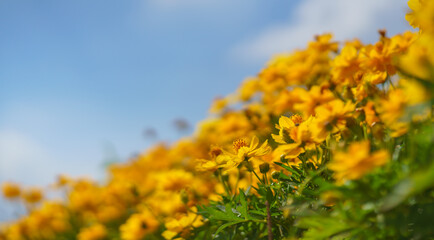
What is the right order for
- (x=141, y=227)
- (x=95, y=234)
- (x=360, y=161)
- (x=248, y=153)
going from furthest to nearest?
1. (x=95, y=234)
2. (x=141, y=227)
3. (x=248, y=153)
4. (x=360, y=161)

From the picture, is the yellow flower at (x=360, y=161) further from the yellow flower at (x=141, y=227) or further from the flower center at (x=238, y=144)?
the yellow flower at (x=141, y=227)

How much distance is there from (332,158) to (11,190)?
10.1ft

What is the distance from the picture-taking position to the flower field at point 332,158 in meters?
0.57

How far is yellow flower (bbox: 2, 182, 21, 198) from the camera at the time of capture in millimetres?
3245

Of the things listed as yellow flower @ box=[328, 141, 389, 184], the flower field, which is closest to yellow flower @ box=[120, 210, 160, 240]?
the flower field

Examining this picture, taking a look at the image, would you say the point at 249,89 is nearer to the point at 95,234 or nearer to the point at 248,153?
the point at 95,234

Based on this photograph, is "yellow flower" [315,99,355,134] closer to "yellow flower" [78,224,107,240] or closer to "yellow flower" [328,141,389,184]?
"yellow flower" [328,141,389,184]

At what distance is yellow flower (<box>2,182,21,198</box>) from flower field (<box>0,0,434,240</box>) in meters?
1.97

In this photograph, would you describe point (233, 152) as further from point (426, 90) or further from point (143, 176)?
point (143, 176)

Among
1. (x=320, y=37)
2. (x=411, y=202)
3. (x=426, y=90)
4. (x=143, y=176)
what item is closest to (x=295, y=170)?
(x=411, y=202)

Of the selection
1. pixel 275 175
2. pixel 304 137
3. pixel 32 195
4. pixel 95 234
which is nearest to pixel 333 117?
pixel 304 137

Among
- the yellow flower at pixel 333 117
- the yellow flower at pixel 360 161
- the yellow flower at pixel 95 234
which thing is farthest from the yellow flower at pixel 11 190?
the yellow flower at pixel 360 161

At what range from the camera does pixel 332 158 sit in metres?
0.86

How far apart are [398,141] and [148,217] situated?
39.2 inches
